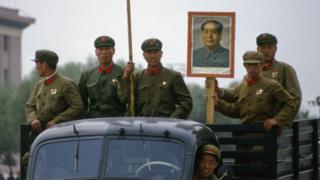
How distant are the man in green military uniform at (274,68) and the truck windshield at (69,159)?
3095 millimetres

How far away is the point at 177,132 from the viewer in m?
11.6

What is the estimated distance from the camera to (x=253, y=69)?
13.3 m

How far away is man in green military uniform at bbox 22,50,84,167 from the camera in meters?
13.8

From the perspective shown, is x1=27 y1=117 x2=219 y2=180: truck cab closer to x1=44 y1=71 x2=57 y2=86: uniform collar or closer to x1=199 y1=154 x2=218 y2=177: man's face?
x1=199 y1=154 x2=218 y2=177: man's face

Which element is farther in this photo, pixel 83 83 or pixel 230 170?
pixel 83 83

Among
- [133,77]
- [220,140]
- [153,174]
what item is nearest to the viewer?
[153,174]

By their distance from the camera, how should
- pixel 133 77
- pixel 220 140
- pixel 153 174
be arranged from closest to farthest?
pixel 153 174, pixel 220 140, pixel 133 77

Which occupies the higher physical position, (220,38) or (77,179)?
(220,38)

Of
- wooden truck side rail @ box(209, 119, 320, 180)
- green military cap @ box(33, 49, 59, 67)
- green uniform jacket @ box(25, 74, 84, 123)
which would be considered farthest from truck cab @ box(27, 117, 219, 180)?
green military cap @ box(33, 49, 59, 67)

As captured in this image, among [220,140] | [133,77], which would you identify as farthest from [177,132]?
[133,77]

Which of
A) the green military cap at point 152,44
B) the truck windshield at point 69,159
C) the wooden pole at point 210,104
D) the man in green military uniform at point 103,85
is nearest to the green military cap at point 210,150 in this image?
the truck windshield at point 69,159

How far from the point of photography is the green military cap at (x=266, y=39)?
14055 millimetres

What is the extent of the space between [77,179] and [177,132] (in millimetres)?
960

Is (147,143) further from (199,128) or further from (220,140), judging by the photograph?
(220,140)
